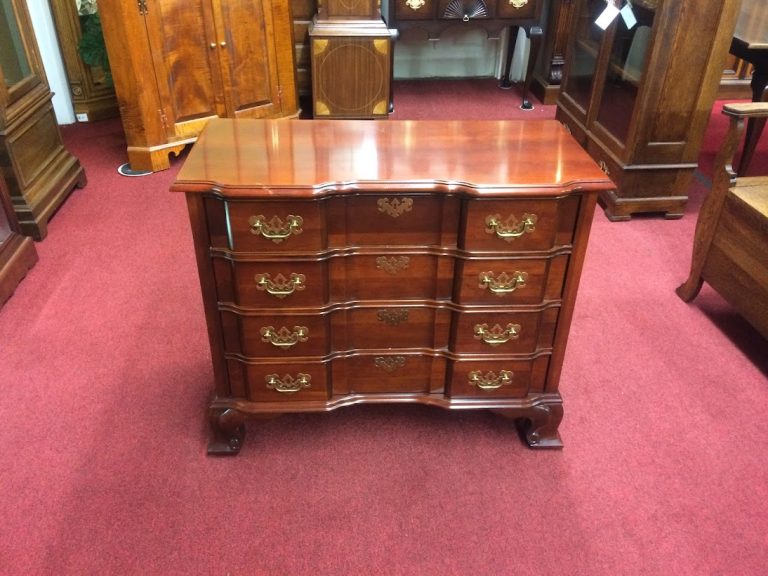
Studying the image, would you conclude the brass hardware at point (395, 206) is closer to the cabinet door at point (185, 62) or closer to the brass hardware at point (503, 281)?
the brass hardware at point (503, 281)

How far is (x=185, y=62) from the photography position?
316 centimetres

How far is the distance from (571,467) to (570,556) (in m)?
0.28

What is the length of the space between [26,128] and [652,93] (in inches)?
102

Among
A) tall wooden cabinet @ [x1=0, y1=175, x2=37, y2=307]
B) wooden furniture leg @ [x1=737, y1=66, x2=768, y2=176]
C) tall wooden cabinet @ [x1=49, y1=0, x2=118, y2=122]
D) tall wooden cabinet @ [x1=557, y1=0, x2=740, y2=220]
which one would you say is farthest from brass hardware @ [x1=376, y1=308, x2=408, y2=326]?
tall wooden cabinet @ [x1=49, y1=0, x2=118, y2=122]

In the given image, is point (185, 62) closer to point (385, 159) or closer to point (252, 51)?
point (252, 51)

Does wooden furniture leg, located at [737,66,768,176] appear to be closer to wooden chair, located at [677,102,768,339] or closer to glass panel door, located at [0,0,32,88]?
wooden chair, located at [677,102,768,339]

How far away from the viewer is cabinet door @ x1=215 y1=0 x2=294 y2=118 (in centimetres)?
323

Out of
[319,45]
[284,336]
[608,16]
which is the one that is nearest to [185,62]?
[319,45]

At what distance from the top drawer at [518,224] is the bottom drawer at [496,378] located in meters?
0.34

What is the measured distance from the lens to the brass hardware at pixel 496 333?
1582 millimetres

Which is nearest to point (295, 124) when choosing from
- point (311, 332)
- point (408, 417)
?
point (311, 332)

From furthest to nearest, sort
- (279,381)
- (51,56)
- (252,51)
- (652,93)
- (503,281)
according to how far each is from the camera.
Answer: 1. (51,56)
2. (252,51)
3. (652,93)
4. (279,381)
5. (503,281)

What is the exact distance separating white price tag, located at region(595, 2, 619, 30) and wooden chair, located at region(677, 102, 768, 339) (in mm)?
925

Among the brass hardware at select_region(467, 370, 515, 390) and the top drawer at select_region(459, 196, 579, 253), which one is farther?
the brass hardware at select_region(467, 370, 515, 390)
